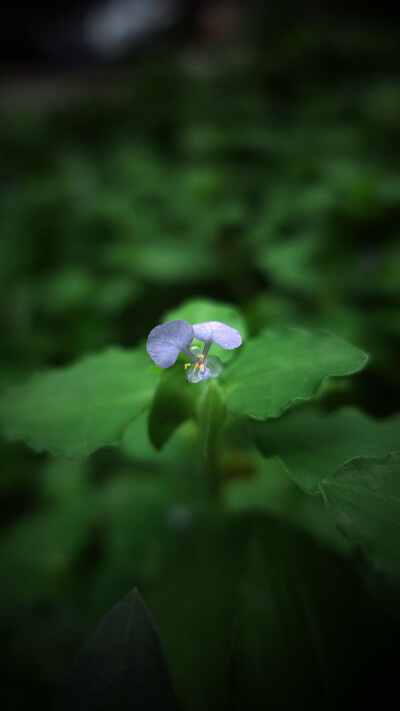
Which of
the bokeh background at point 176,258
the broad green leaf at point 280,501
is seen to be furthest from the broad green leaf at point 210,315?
the broad green leaf at point 280,501

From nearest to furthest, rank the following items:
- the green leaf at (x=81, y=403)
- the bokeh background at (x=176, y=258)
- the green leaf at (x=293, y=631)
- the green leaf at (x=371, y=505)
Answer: the green leaf at (x=371, y=505) → the green leaf at (x=293, y=631) → the green leaf at (x=81, y=403) → the bokeh background at (x=176, y=258)

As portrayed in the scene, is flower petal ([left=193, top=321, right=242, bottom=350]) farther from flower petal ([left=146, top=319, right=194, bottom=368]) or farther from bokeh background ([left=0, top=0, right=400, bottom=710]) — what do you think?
bokeh background ([left=0, top=0, right=400, bottom=710])

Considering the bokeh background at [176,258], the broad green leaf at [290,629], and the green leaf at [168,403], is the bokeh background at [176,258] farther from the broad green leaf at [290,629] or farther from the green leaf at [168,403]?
the green leaf at [168,403]

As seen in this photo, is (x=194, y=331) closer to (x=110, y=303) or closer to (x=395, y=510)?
(x=395, y=510)

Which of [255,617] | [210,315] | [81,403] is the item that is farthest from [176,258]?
[255,617]

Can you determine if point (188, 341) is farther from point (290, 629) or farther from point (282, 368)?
point (290, 629)

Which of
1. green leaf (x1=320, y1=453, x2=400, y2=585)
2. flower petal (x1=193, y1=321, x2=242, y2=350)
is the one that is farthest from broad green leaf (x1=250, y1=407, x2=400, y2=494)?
flower petal (x1=193, y1=321, x2=242, y2=350)
